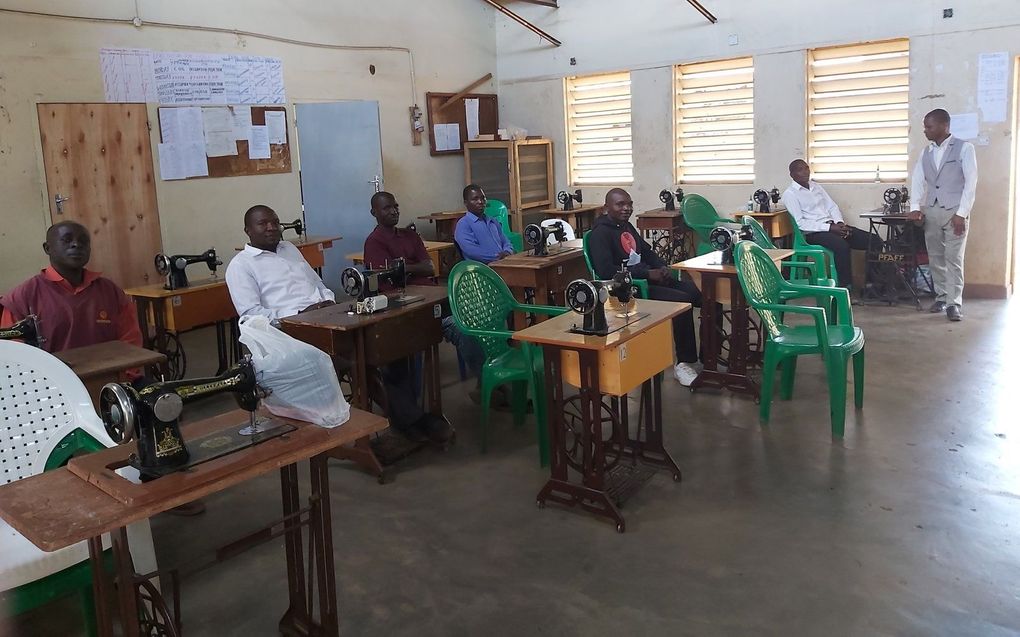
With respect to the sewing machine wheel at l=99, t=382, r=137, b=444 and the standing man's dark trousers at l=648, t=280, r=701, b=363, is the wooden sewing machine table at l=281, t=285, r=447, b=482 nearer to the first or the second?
the standing man's dark trousers at l=648, t=280, r=701, b=363

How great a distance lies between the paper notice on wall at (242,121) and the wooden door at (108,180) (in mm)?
823

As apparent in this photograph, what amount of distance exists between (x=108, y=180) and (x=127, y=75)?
0.86m

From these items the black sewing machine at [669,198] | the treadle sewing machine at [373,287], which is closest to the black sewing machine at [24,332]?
the treadle sewing machine at [373,287]

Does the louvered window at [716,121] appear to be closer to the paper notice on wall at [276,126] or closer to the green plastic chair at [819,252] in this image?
the green plastic chair at [819,252]

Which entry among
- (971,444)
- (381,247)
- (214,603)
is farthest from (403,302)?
(971,444)

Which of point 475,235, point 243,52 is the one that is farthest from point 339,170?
point 475,235

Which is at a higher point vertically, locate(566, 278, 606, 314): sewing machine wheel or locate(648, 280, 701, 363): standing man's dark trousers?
locate(566, 278, 606, 314): sewing machine wheel

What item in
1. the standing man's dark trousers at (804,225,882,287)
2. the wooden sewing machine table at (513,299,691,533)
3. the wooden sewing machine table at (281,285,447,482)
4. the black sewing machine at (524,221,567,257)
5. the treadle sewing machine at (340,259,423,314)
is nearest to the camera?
the wooden sewing machine table at (513,299,691,533)

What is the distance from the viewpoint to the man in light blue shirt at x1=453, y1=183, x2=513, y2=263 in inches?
236

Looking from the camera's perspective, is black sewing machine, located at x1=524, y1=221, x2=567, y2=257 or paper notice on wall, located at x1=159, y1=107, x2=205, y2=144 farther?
paper notice on wall, located at x1=159, y1=107, x2=205, y2=144

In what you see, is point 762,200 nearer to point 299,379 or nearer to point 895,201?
point 895,201

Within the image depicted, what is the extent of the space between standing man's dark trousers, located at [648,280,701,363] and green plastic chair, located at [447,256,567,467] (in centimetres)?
104

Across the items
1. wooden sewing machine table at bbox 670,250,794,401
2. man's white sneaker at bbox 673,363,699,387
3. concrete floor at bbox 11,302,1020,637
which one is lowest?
concrete floor at bbox 11,302,1020,637

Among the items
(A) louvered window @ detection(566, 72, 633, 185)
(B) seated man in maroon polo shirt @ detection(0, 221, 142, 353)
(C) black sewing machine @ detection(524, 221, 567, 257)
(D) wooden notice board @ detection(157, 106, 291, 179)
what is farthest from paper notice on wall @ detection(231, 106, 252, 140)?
(B) seated man in maroon polo shirt @ detection(0, 221, 142, 353)
